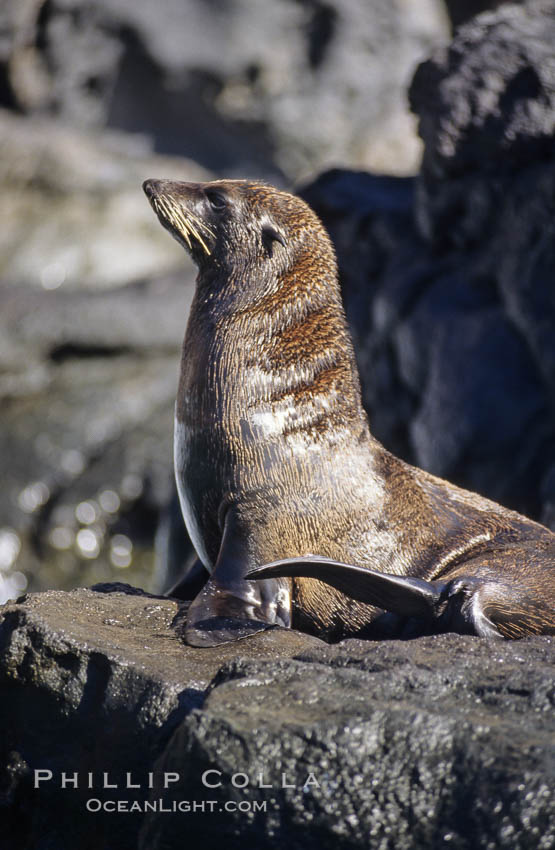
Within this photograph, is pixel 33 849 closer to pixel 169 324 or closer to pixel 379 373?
pixel 379 373

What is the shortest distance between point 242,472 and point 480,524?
48.7 inches

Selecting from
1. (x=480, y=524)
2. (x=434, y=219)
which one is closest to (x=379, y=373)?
(x=434, y=219)

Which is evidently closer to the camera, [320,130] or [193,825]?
[193,825]

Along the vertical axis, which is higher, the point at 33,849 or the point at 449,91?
the point at 449,91

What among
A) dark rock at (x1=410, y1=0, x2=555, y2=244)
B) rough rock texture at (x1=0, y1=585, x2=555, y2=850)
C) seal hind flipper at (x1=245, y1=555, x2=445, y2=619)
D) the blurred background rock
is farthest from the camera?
dark rock at (x1=410, y1=0, x2=555, y2=244)

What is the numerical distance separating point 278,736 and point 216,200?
311cm

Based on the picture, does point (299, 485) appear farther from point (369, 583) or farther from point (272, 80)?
point (272, 80)

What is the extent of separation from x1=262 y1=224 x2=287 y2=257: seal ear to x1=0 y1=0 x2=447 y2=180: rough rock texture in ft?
54.3

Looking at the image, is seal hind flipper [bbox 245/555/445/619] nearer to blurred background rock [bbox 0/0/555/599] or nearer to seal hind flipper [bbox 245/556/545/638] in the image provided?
seal hind flipper [bbox 245/556/545/638]

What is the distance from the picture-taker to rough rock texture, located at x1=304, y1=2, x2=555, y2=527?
8703mm

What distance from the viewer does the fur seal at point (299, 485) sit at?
4.32 meters

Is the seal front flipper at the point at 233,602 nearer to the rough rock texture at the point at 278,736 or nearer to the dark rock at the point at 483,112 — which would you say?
the rough rock texture at the point at 278,736

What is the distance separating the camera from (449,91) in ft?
31.4

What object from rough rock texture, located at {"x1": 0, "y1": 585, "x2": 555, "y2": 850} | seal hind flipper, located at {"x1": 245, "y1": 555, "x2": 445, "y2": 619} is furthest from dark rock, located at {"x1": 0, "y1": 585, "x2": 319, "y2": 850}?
seal hind flipper, located at {"x1": 245, "y1": 555, "x2": 445, "y2": 619}
